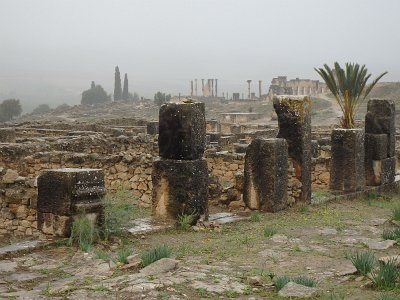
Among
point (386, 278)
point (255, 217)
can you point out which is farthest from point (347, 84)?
point (386, 278)

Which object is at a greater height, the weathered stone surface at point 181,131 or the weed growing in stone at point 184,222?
the weathered stone surface at point 181,131

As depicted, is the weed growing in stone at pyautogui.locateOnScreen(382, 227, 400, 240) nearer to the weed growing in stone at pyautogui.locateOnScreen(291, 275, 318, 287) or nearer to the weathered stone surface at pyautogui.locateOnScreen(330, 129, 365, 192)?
the weed growing in stone at pyautogui.locateOnScreen(291, 275, 318, 287)

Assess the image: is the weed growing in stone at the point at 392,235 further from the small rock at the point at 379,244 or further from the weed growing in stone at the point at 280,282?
the weed growing in stone at the point at 280,282

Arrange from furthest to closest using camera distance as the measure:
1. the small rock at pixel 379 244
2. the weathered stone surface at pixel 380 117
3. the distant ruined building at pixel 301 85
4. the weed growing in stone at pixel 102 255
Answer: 1. the distant ruined building at pixel 301 85
2. the weathered stone surface at pixel 380 117
3. the small rock at pixel 379 244
4. the weed growing in stone at pixel 102 255

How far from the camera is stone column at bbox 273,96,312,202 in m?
12.6

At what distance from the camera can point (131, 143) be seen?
63.6 feet

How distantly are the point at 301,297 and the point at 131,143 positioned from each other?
47.0 feet

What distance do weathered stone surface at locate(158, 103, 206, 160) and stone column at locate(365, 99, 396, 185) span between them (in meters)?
7.23

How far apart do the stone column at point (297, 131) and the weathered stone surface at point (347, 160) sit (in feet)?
6.54

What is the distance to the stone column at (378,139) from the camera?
50.9 ft

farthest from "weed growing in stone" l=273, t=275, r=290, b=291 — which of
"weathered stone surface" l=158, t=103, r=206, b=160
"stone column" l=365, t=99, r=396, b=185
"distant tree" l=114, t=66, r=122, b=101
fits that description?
"distant tree" l=114, t=66, r=122, b=101

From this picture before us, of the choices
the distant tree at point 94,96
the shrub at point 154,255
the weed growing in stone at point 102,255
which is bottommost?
the weed growing in stone at point 102,255

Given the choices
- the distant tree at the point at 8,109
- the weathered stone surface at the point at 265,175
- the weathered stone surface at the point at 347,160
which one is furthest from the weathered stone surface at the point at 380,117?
the distant tree at the point at 8,109

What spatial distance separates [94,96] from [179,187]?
102 meters
